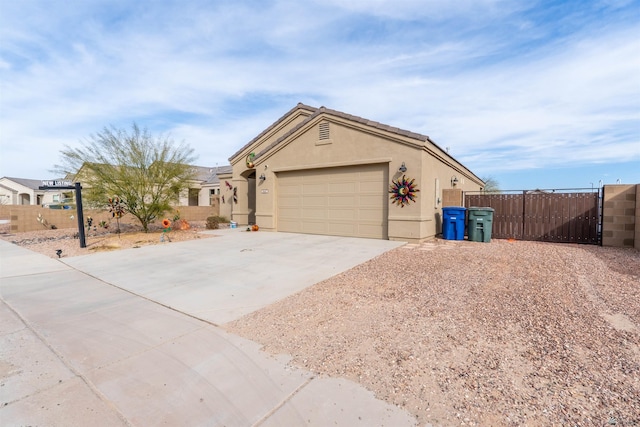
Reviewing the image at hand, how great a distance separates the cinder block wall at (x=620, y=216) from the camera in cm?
906

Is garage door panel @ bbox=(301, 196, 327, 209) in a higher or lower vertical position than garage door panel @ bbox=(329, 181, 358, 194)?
lower

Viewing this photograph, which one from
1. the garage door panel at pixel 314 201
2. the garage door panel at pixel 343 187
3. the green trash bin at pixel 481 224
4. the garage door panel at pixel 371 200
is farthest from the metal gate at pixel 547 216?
the garage door panel at pixel 314 201

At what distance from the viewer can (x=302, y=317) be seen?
392 centimetres

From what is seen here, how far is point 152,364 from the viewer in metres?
2.90

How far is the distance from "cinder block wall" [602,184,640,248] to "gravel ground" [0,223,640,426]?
4.15 m

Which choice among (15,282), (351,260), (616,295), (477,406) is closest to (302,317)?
(477,406)

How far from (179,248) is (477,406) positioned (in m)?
9.57

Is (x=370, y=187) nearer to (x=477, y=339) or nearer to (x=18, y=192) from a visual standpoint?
(x=477, y=339)

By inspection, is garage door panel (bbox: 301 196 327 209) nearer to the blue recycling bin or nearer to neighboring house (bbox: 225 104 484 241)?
neighboring house (bbox: 225 104 484 241)

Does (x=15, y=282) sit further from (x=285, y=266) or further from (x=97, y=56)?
(x=97, y=56)

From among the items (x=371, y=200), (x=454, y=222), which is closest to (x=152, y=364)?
(x=371, y=200)

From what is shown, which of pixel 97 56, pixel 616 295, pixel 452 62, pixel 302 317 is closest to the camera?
pixel 302 317

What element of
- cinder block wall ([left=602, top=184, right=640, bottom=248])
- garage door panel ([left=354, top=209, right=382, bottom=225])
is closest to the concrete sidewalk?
garage door panel ([left=354, top=209, right=382, bottom=225])

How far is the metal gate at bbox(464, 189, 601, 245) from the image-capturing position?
10086 millimetres
